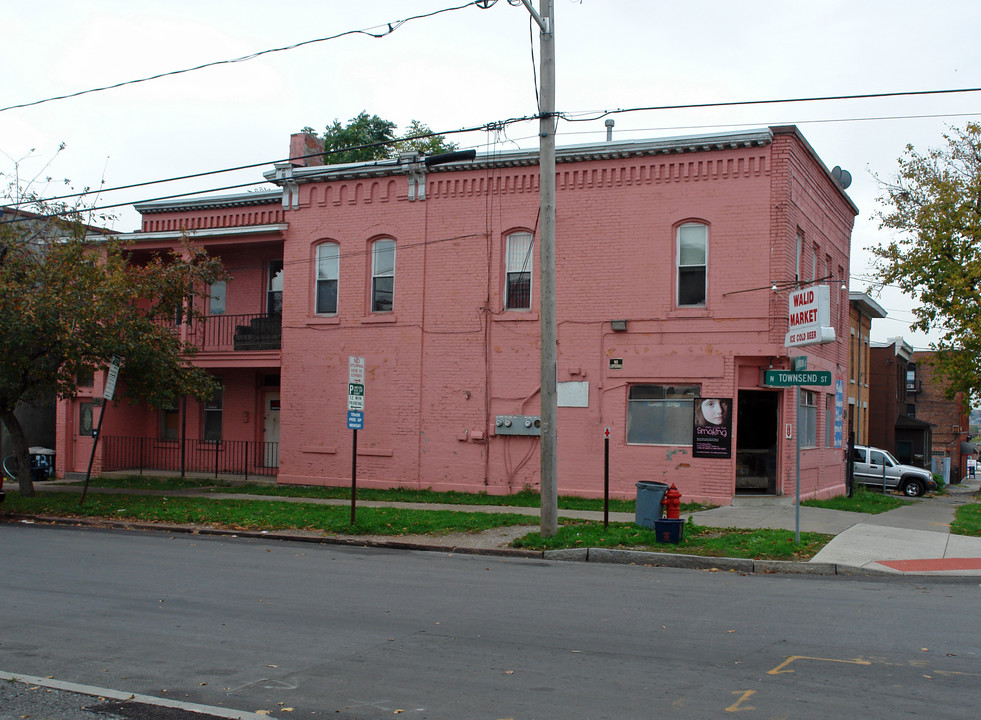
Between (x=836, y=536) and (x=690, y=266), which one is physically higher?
(x=690, y=266)

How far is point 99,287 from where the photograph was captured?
711 inches

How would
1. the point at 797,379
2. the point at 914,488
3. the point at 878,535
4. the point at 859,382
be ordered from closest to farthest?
the point at 797,379 < the point at 878,535 < the point at 914,488 < the point at 859,382

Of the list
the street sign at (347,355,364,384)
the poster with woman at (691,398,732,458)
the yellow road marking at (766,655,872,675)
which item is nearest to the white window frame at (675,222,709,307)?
the poster with woman at (691,398,732,458)

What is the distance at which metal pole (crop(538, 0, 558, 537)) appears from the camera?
13.4 metres

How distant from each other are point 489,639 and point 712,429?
470 inches

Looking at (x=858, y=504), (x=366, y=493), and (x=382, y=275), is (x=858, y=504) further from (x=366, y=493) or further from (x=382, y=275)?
(x=382, y=275)

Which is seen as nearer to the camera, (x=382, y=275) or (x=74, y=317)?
(x=74, y=317)

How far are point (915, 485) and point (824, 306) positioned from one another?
1934 centimetres

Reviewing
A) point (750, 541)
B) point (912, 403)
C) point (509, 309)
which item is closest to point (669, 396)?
point (509, 309)

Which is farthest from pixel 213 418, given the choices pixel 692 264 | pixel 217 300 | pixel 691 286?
pixel 692 264

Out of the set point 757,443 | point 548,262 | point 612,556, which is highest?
point 548,262

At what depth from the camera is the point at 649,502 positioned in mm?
14117

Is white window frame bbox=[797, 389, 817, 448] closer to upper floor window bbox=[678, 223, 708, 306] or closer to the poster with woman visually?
the poster with woman

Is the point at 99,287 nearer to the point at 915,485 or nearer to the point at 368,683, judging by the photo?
the point at 368,683
